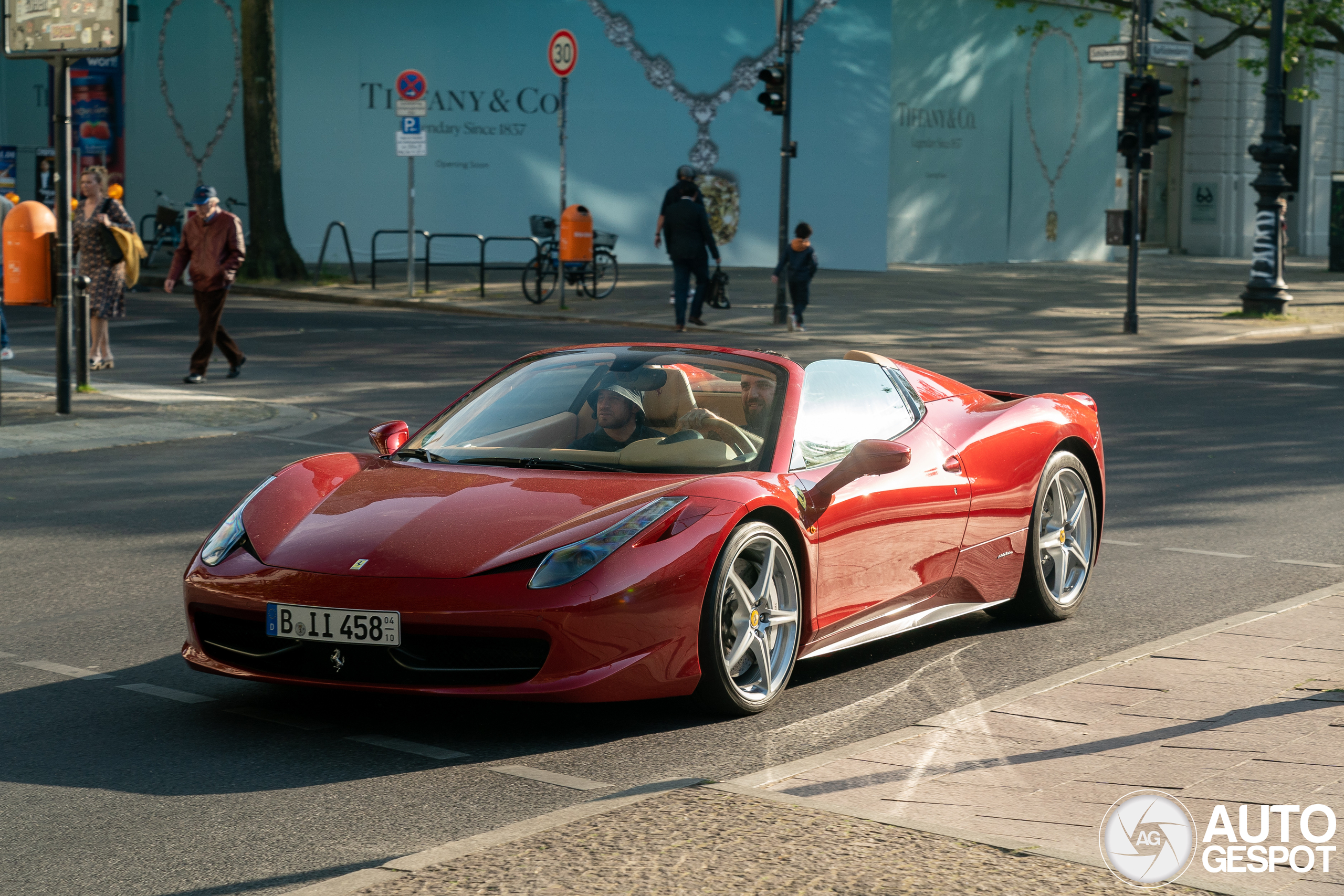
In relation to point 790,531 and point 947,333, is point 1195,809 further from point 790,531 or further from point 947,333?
point 947,333

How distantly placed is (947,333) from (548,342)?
6.03m

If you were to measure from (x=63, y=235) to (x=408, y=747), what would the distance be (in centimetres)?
951

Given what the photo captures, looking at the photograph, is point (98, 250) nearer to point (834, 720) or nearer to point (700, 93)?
point (834, 720)

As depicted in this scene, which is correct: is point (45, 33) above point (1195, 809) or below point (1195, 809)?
above

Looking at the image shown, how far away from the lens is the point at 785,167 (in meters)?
23.3

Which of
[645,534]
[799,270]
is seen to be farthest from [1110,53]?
[645,534]

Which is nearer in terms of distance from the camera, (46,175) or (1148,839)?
(1148,839)

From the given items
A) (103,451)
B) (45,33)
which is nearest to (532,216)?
(45,33)

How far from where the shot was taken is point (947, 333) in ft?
74.2

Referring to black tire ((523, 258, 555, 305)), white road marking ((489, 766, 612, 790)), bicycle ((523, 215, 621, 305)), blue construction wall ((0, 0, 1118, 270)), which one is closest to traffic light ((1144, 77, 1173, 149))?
bicycle ((523, 215, 621, 305))

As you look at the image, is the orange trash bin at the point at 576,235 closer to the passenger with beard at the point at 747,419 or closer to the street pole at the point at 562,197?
the street pole at the point at 562,197

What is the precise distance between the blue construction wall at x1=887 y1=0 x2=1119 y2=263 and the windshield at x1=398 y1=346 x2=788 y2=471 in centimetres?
2895

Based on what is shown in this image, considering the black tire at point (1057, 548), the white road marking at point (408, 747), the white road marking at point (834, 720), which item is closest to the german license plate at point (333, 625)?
the white road marking at point (408, 747)

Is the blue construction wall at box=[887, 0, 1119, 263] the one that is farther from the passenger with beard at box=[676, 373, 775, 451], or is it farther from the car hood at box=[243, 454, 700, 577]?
the car hood at box=[243, 454, 700, 577]
